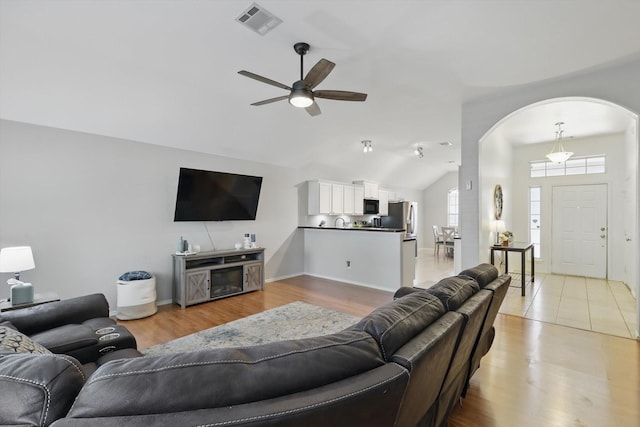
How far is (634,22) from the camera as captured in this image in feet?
8.43

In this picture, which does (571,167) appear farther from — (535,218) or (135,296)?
(135,296)

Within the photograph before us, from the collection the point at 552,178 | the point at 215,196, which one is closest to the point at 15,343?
the point at 215,196

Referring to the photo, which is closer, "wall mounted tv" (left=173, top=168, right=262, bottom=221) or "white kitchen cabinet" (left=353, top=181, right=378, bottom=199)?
"wall mounted tv" (left=173, top=168, right=262, bottom=221)

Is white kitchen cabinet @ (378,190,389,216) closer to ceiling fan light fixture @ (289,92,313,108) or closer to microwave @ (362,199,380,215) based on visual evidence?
microwave @ (362,199,380,215)

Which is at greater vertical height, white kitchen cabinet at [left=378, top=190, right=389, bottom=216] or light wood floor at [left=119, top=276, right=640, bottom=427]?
white kitchen cabinet at [left=378, top=190, right=389, bottom=216]

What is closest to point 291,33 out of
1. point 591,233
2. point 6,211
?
point 6,211

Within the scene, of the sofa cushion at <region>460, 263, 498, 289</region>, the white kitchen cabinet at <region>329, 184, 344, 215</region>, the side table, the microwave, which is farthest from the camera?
the microwave

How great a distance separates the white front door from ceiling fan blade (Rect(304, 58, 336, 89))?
6.49 meters

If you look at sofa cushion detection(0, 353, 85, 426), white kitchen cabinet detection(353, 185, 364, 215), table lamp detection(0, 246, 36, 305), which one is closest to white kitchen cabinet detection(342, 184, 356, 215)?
white kitchen cabinet detection(353, 185, 364, 215)

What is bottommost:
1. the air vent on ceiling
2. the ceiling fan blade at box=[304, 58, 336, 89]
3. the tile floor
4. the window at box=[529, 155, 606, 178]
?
the tile floor

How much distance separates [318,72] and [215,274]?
3.54 meters

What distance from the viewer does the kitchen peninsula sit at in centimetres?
527

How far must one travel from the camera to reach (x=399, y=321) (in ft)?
3.96

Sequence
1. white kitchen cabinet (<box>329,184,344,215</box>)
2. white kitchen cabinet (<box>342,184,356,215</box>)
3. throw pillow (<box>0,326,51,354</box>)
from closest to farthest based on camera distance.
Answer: throw pillow (<box>0,326,51,354</box>) → white kitchen cabinet (<box>329,184,344,215</box>) → white kitchen cabinet (<box>342,184,356,215</box>)
